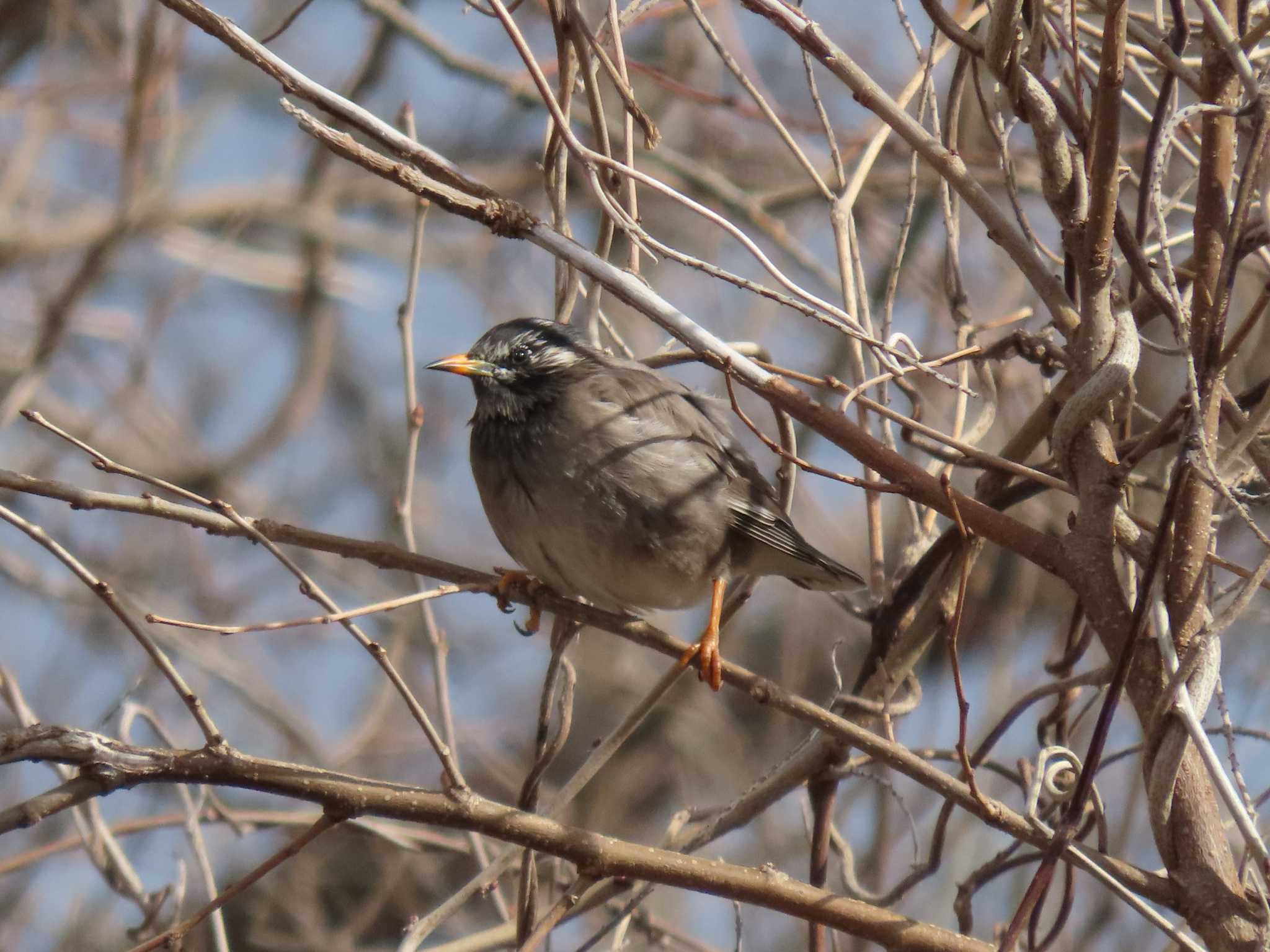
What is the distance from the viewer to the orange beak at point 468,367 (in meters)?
4.98

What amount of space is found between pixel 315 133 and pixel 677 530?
95.7 inches

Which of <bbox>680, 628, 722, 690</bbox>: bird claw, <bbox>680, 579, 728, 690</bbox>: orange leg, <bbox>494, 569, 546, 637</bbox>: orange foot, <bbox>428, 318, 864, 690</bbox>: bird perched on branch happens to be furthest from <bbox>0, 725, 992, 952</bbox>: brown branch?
<bbox>494, 569, 546, 637</bbox>: orange foot

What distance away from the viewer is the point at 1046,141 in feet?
9.61

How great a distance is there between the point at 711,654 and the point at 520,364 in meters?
1.58

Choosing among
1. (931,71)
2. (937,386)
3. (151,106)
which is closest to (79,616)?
(151,106)

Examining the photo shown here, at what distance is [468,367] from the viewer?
501 centimetres

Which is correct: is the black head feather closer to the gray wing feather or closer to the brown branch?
the gray wing feather

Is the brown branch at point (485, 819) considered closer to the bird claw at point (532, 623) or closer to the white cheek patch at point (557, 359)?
the bird claw at point (532, 623)

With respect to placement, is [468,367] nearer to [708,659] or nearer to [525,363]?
[525,363]

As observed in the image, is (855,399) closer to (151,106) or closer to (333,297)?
(151,106)

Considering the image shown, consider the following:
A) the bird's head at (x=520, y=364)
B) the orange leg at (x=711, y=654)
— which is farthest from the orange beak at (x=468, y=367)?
the orange leg at (x=711, y=654)

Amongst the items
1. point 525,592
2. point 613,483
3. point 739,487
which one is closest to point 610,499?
point 613,483

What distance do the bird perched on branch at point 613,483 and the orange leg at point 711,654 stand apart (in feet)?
0.05

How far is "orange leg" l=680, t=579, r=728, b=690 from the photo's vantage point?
3545 mm
